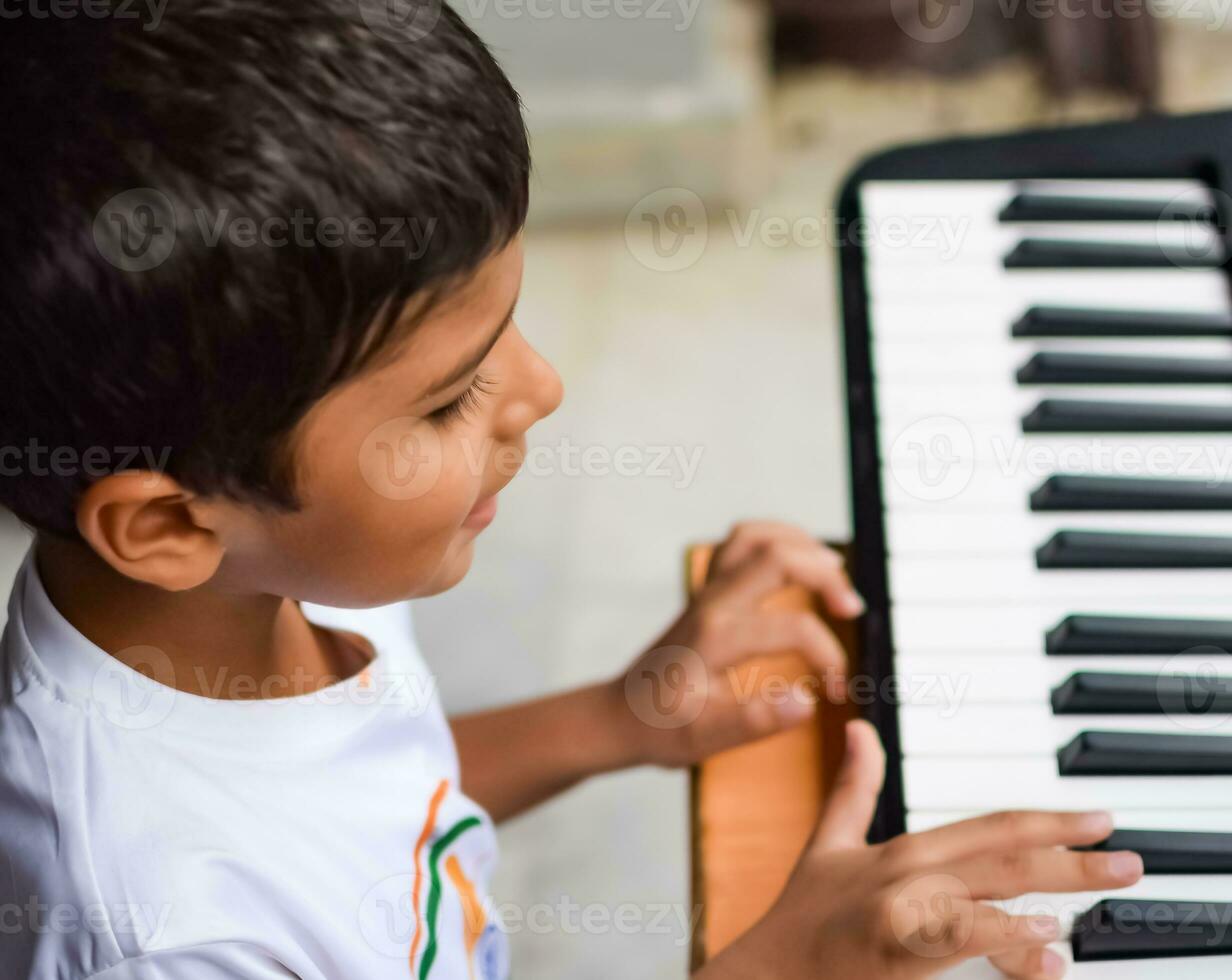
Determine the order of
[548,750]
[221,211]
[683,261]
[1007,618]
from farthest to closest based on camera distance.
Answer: [683,261] < [548,750] < [1007,618] < [221,211]

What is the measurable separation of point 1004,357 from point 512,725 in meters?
0.52

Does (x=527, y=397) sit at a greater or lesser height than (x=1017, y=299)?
lesser

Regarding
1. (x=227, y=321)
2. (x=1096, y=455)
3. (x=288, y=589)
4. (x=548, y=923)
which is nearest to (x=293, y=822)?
Result: (x=288, y=589)

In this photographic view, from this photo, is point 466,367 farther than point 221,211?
Yes

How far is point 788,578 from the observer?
1001mm

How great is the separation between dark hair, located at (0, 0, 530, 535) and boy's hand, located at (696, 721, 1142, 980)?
0.42 meters

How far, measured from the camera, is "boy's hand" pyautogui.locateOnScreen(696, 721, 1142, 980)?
2.26ft

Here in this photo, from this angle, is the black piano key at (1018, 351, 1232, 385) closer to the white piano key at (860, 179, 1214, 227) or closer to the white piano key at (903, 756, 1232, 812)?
the white piano key at (860, 179, 1214, 227)

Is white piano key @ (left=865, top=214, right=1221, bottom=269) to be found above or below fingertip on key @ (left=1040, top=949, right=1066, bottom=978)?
above

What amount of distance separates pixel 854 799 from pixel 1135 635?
0.71 ft

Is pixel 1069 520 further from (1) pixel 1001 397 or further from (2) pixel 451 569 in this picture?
(2) pixel 451 569

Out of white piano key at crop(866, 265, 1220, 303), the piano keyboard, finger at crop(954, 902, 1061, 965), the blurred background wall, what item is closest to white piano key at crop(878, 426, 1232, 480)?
the piano keyboard

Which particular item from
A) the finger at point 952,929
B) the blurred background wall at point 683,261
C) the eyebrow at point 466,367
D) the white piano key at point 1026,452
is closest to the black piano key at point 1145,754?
the finger at point 952,929

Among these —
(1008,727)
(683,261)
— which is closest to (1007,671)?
(1008,727)
